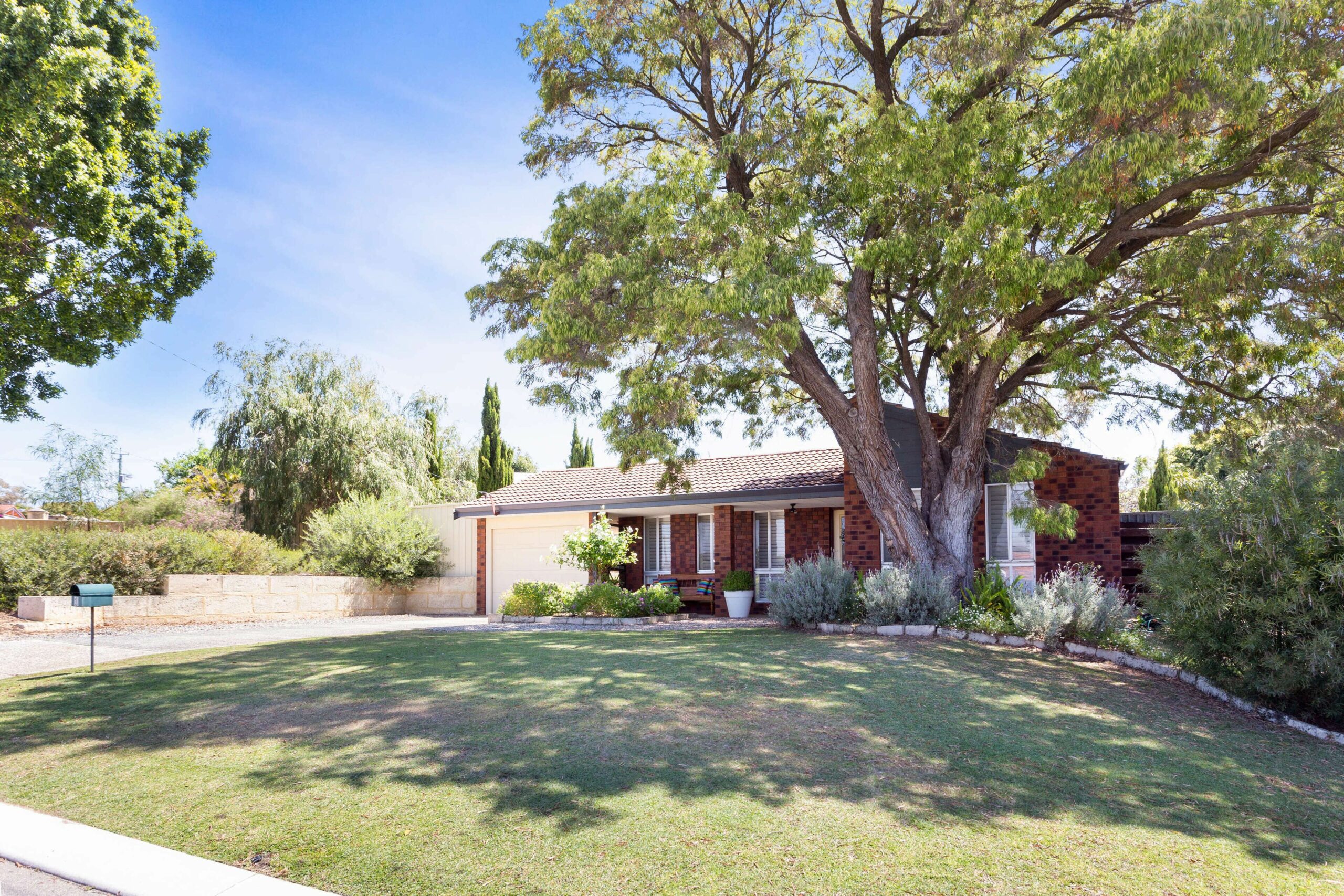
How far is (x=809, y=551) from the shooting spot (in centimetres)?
1909

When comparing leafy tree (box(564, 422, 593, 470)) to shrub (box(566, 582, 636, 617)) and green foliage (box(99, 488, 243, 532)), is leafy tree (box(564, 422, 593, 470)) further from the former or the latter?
shrub (box(566, 582, 636, 617))

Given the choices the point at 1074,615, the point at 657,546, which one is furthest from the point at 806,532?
the point at 1074,615

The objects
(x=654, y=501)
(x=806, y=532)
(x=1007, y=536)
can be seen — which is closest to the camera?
(x=1007, y=536)

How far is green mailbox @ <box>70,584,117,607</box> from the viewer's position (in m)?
8.23

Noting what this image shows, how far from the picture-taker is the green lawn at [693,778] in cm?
386

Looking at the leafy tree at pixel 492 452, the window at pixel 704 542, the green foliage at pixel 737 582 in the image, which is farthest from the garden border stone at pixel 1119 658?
the leafy tree at pixel 492 452

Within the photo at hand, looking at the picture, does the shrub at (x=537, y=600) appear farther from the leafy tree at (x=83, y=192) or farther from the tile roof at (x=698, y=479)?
the leafy tree at (x=83, y=192)

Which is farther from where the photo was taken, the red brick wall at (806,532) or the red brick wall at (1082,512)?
the red brick wall at (806,532)

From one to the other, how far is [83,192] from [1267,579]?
57.8 feet

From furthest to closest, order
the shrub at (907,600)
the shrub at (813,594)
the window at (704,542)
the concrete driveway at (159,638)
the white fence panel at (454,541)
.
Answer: the white fence panel at (454,541)
the window at (704,542)
the shrub at (813,594)
the shrub at (907,600)
the concrete driveway at (159,638)

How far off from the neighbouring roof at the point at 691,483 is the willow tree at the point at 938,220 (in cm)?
345

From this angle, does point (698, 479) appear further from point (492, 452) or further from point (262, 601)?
point (492, 452)

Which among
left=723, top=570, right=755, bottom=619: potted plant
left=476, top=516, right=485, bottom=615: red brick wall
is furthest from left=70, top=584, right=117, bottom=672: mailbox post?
left=476, top=516, right=485, bottom=615: red brick wall

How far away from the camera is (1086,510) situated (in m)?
14.9
